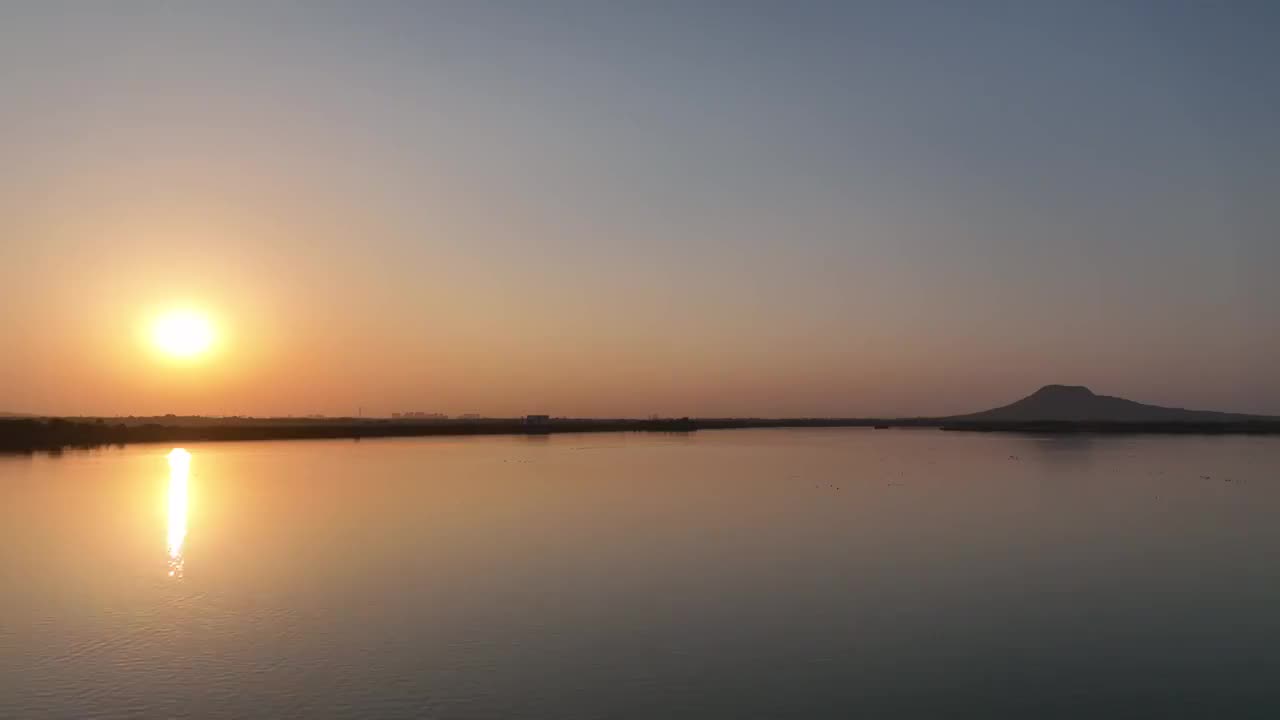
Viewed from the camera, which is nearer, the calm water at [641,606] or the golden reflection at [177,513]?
the calm water at [641,606]

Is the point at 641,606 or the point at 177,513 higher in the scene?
the point at 177,513

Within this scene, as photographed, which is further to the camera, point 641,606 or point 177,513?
point 177,513

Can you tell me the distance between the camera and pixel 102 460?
78.4m

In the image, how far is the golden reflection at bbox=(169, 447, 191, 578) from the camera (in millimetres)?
27688

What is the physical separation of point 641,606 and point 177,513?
28.3m

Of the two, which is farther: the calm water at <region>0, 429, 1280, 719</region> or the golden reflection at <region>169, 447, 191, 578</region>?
the golden reflection at <region>169, 447, 191, 578</region>

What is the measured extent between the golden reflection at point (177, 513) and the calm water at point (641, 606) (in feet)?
0.76

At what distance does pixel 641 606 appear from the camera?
21.1m

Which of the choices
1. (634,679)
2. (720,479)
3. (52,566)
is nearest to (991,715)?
(634,679)

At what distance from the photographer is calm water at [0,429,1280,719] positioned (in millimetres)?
14633

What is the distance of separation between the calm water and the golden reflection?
23 cm

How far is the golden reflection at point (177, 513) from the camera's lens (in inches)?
1090

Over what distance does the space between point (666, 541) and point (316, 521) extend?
15249 mm

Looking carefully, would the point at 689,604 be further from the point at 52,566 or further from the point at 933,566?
the point at 52,566
